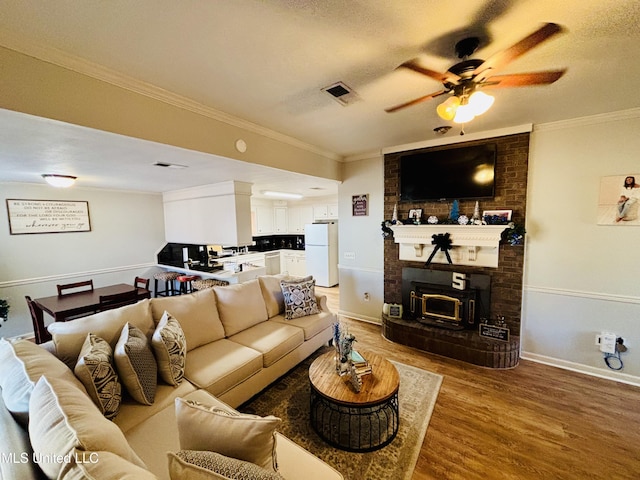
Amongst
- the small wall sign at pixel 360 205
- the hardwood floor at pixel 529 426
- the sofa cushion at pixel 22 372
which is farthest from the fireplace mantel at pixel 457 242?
the sofa cushion at pixel 22 372

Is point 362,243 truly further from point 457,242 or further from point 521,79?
point 521,79

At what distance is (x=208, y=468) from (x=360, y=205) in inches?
142

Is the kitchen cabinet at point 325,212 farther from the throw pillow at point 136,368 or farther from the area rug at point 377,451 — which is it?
the throw pillow at point 136,368

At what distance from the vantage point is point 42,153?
220cm

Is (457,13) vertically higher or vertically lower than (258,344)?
higher

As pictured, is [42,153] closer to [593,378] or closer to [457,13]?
[457,13]

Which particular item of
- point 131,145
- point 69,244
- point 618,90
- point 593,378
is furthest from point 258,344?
point 69,244

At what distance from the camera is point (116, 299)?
3164 millimetres

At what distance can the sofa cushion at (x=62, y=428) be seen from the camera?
771mm

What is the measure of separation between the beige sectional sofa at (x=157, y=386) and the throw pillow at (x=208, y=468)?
0.09ft

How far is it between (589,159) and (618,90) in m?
0.79

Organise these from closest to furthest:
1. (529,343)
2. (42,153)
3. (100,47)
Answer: (100,47), (42,153), (529,343)

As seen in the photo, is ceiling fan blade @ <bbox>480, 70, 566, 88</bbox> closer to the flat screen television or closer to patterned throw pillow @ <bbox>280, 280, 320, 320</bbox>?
the flat screen television

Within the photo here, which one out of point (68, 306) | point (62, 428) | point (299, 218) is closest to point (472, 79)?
point (62, 428)
